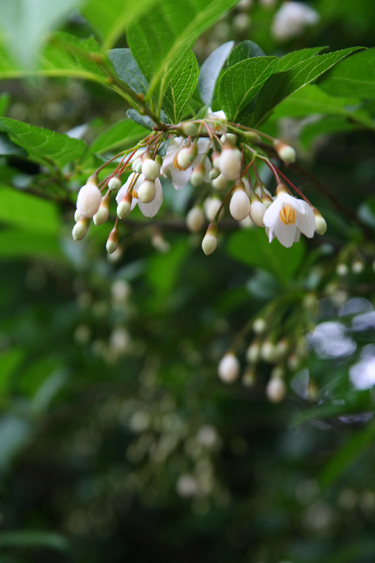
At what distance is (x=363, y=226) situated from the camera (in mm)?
1463

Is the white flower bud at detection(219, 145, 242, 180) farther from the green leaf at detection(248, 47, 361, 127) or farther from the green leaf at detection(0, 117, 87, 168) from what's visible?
the green leaf at detection(0, 117, 87, 168)

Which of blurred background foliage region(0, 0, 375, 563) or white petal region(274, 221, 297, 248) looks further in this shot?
blurred background foliage region(0, 0, 375, 563)

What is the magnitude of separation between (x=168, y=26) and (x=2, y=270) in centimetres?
338

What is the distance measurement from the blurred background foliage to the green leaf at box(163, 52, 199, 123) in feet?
1.08

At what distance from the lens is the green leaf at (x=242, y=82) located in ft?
2.61

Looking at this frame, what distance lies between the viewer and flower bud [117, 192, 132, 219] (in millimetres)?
849

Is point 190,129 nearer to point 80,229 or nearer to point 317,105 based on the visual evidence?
point 80,229

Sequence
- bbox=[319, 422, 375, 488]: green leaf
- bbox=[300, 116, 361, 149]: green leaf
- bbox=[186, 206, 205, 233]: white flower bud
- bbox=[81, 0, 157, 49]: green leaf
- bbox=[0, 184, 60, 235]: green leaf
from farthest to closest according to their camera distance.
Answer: bbox=[0, 184, 60, 235]: green leaf
bbox=[319, 422, 375, 488]: green leaf
bbox=[300, 116, 361, 149]: green leaf
bbox=[186, 206, 205, 233]: white flower bud
bbox=[81, 0, 157, 49]: green leaf

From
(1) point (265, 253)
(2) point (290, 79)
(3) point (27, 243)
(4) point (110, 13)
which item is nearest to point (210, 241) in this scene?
(2) point (290, 79)

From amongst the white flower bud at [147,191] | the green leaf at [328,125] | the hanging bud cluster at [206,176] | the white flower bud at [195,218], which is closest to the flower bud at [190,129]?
the hanging bud cluster at [206,176]

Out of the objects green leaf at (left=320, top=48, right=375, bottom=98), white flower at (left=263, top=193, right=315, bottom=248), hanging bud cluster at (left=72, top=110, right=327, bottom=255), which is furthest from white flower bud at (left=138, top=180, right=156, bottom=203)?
green leaf at (left=320, top=48, right=375, bottom=98)

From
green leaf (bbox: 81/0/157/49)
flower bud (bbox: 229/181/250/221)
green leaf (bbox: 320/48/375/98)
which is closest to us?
green leaf (bbox: 81/0/157/49)

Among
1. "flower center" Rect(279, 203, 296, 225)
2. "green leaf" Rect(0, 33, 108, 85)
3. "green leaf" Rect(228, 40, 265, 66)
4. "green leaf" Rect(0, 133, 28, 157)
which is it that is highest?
"green leaf" Rect(0, 33, 108, 85)

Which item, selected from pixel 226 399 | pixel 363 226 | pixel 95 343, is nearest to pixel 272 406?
pixel 226 399
